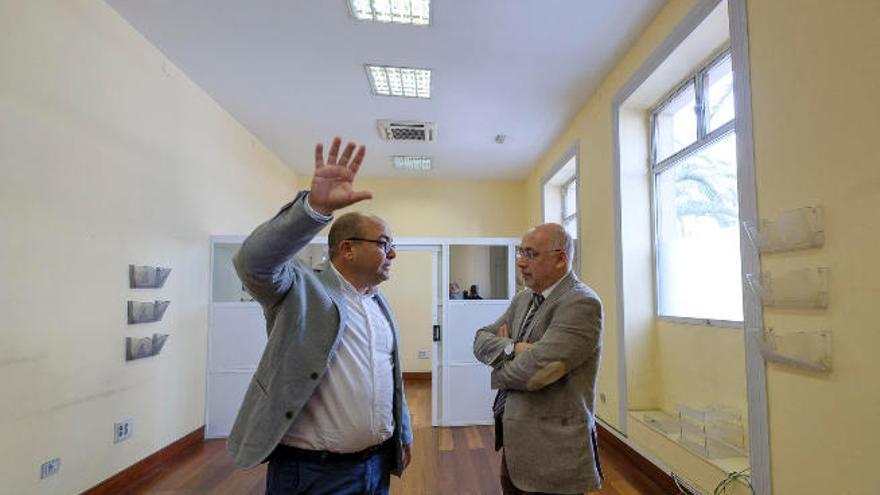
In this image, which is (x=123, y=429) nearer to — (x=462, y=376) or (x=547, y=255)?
(x=462, y=376)

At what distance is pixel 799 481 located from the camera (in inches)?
67.6

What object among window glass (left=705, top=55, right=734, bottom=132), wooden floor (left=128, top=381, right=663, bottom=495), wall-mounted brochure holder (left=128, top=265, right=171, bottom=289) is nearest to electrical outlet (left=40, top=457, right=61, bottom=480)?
wooden floor (left=128, top=381, right=663, bottom=495)

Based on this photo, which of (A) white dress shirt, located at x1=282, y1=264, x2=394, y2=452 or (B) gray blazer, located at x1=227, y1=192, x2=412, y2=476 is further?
(A) white dress shirt, located at x1=282, y1=264, x2=394, y2=452

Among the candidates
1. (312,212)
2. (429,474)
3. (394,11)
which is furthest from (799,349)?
(394,11)

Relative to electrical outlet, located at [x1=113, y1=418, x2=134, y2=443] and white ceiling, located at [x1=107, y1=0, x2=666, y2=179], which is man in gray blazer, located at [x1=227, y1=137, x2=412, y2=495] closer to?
white ceiling, located at [x1=107, y1=0, x2=666, y2=179]

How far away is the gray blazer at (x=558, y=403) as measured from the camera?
4.46 feet

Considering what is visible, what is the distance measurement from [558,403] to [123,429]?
2893mm

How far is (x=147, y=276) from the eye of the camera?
9.87 ft

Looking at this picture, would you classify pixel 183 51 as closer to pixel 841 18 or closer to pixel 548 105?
pixel 548 105

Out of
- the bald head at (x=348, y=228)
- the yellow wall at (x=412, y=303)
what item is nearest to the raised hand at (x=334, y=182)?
the bald head at (x=348, y=228)

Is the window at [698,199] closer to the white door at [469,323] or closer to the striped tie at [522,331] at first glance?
the striped tie at [522,331]

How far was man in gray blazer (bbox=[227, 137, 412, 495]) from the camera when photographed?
3.48ft

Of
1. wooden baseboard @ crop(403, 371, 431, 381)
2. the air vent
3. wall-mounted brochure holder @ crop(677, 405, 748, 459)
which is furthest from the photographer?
wooden baseboard @ crop(403, 371, 431, 381)

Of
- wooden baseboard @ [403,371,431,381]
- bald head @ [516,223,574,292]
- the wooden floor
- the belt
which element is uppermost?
bald head @ [516,223,574,292]
